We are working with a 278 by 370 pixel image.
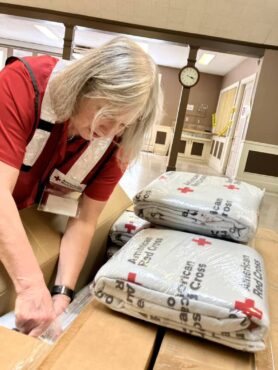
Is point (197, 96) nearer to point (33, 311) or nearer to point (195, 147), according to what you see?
point (195, 147)

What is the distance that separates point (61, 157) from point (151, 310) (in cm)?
46

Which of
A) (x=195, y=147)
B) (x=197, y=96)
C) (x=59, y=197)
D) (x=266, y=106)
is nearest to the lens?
(x=59, y=197)

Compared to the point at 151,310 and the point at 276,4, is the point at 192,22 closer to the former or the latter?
the point at 276,4

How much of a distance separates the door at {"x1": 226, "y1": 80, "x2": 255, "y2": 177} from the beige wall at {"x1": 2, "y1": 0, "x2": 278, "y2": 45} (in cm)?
135

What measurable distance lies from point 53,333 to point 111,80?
51 cm

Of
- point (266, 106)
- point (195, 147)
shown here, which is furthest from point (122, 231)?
point (195, 147)

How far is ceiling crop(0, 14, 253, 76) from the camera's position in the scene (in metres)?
7.85

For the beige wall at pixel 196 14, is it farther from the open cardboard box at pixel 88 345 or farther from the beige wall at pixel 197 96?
the open cardboard box at pixel 88 345

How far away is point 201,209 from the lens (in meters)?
0.98

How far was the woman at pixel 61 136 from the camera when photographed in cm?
71

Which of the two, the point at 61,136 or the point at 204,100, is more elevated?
the point at 204,100

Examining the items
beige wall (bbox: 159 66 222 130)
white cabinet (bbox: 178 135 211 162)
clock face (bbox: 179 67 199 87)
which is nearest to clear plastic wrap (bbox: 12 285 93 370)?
clock face (bbox: 179 67 199 87)

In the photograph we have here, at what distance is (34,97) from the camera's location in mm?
763

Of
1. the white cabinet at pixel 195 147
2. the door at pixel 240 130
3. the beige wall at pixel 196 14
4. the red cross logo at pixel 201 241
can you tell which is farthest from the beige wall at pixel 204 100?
the red cross logo at pixel 201 241
